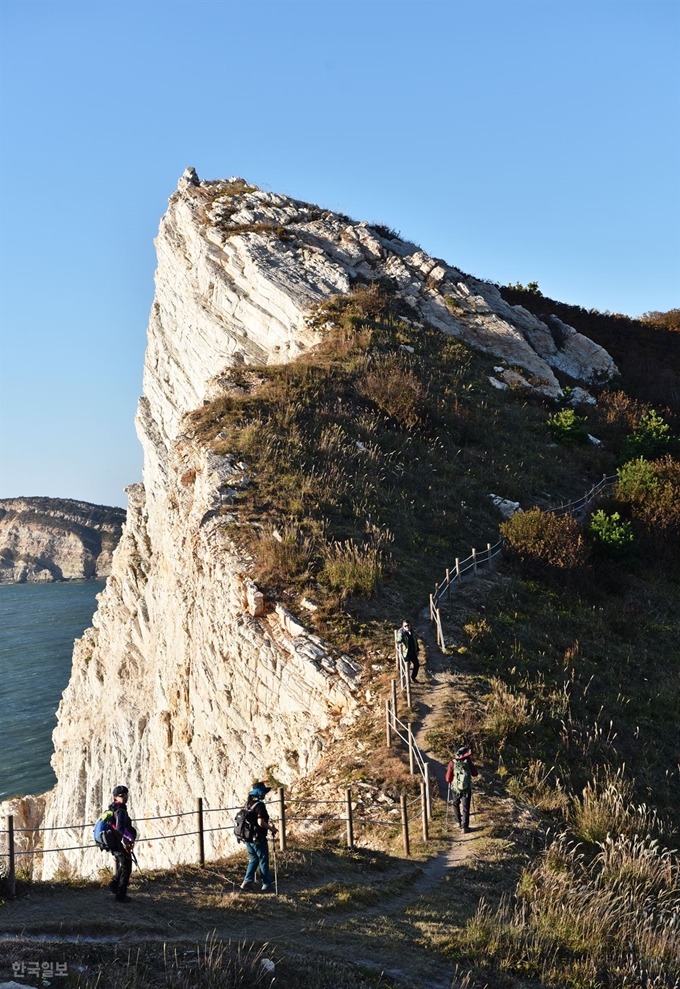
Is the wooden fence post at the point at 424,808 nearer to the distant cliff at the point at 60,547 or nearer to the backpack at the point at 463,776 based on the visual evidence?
the backpack at the point at 463,776

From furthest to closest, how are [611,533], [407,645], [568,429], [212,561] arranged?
[568,429], [611,533], [212,561], [407,645]

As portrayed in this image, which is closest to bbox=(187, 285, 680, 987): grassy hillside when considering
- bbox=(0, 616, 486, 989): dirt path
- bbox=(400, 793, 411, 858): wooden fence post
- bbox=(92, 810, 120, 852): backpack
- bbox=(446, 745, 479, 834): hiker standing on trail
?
bbox=(0, 616, 486, 989): dirt path

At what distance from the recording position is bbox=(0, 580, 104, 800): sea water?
46447mm

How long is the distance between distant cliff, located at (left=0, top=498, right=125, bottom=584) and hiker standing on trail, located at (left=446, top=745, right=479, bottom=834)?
564 feet

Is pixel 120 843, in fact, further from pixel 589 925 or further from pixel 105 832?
pixel 589 925

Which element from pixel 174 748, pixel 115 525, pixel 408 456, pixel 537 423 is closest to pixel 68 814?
pixel 174 748

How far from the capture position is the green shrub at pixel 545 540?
21.6m

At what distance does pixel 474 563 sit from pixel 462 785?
946 cm

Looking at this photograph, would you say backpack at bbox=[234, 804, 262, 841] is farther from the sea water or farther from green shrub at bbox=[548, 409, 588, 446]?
the sea water

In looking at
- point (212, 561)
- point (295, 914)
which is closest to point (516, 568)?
point (212, 561)

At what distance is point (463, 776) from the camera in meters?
12.2

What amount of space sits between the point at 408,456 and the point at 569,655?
11.0 m

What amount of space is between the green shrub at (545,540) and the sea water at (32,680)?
33938mm

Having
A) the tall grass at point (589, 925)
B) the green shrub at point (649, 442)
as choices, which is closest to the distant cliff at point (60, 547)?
the green shrub at point (649, 442)
